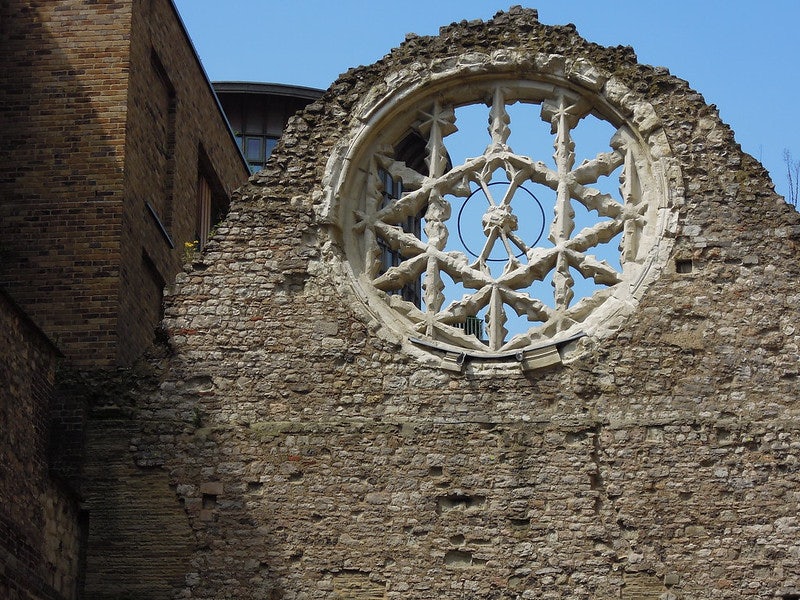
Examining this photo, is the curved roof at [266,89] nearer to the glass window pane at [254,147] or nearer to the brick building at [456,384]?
the glass window pane at [254,147]

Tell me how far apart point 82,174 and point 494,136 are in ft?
12.5

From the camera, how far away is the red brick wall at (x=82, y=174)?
18.6m

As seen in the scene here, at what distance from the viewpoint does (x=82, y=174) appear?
19000 millimetres

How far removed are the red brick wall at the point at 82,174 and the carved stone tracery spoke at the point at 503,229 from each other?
7.59 ft

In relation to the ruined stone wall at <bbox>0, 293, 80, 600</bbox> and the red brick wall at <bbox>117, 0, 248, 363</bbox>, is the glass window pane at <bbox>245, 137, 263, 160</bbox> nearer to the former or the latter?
the red brick wall at <bbox>117, 0, 248, 363</bbox>

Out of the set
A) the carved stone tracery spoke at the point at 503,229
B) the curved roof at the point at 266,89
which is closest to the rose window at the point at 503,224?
the carved stone tracery spoke at the point at 503,229

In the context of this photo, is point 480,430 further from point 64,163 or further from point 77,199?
point 64,163

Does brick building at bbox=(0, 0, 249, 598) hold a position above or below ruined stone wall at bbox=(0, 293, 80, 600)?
above

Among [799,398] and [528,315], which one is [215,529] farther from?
[799,398]

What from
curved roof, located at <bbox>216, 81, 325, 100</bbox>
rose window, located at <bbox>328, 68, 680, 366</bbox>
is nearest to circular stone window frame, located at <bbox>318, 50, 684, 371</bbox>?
rose window, located at <bbox>328, 68, 680, 366</bbox>

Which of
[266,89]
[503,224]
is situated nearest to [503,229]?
[503,224]

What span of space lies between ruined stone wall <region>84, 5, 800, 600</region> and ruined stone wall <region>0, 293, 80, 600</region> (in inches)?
15.3

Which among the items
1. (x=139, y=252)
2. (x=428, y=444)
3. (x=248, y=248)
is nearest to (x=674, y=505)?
(x=428, y=444)

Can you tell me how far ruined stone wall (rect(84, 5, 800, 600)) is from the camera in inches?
665
